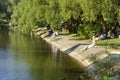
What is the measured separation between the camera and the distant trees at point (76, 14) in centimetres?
5078

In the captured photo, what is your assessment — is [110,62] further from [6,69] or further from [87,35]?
[87,35]

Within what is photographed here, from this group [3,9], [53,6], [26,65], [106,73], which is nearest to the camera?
[106,73]

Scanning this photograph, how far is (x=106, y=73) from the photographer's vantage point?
32031 mm

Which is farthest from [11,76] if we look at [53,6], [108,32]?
[53,6]

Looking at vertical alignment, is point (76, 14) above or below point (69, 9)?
below

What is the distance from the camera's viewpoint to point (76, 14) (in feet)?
192

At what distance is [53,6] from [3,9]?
92.0 metres

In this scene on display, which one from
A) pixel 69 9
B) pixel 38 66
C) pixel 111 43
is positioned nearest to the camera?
pixel 38 66

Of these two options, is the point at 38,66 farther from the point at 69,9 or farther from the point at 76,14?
the point at 76,14

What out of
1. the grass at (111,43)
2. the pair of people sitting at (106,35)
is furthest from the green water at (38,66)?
the pair of people sitting at (106,35)

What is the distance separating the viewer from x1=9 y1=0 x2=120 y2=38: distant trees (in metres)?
50.8

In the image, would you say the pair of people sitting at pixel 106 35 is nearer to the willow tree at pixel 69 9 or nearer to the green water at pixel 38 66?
the willow tree at pixel 69 9

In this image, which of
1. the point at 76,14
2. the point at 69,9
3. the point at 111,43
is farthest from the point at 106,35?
the point at 111,43

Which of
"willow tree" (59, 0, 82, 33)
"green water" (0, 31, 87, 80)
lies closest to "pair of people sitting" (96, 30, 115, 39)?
"willow tree" (59, 0, 82, 33)
